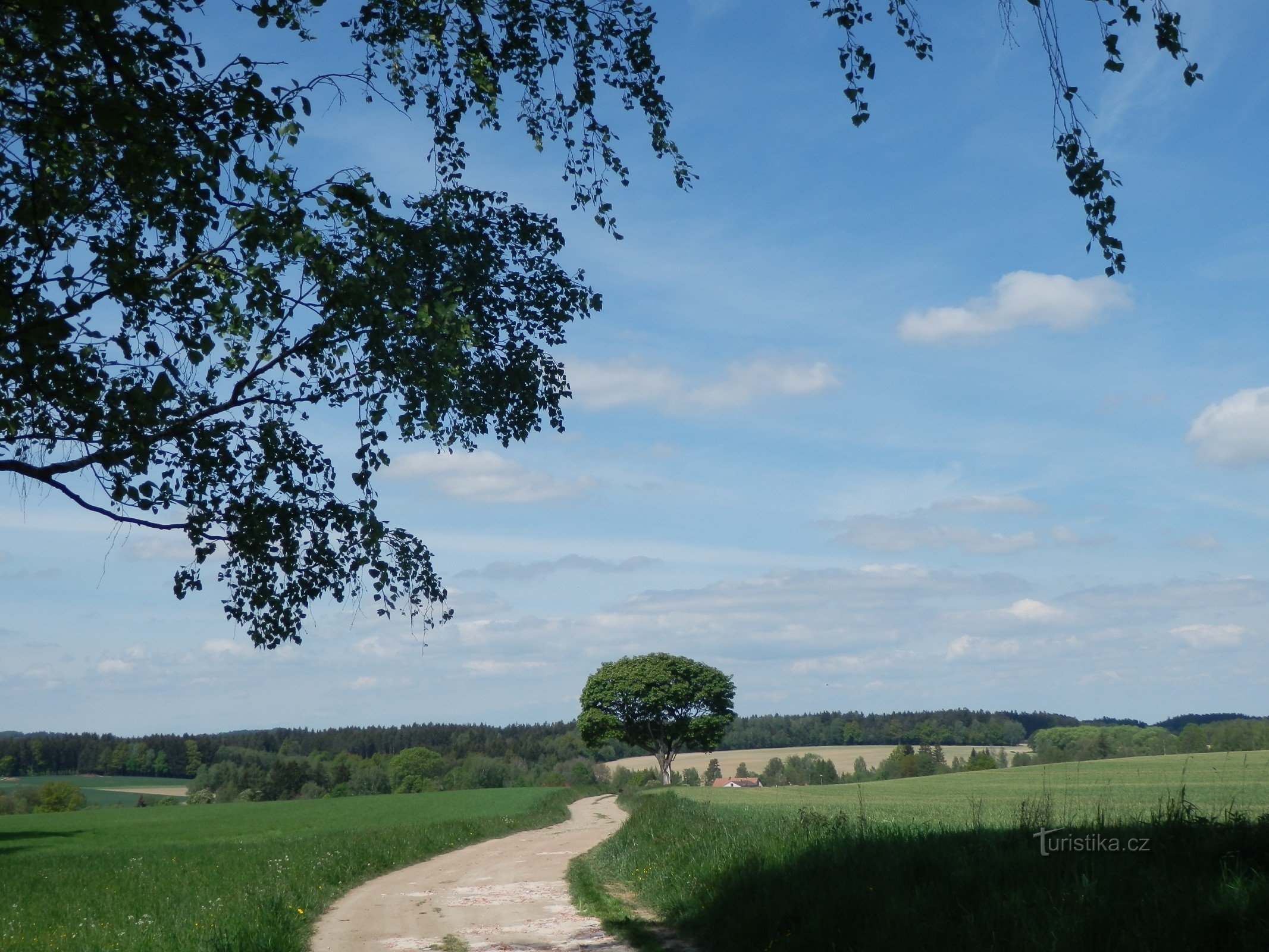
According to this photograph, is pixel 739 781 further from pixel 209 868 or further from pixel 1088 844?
pixel 1088 844

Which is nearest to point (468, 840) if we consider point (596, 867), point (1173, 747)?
point (596, 867)

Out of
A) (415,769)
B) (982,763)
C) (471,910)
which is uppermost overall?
(471,910)

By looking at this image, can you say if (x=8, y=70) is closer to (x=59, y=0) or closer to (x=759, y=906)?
(x=59, y=0)

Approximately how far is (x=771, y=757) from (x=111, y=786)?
263 ft

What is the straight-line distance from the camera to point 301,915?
534 inches

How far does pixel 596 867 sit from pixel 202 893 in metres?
7.22

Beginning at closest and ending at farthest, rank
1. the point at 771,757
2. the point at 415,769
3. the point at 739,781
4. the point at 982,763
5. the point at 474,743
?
the point at 982,763, the point at 739,781, the point at 415,769, the point at 771,757, the point at 474,743

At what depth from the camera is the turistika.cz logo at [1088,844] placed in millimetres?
8766

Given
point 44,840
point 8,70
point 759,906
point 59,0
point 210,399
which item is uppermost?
point 8,70

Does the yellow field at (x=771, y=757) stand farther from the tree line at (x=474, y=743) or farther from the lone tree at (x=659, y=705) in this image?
the lone tree at (x=659, y=705)

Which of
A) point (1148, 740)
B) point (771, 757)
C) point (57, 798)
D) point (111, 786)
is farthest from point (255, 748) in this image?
point (1148, 740)

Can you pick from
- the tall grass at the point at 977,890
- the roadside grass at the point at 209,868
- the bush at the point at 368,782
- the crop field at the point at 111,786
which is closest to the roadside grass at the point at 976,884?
the tall grass at the point at 977,890

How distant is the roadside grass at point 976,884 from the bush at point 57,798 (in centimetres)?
8223

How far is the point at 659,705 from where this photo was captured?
76.0m
